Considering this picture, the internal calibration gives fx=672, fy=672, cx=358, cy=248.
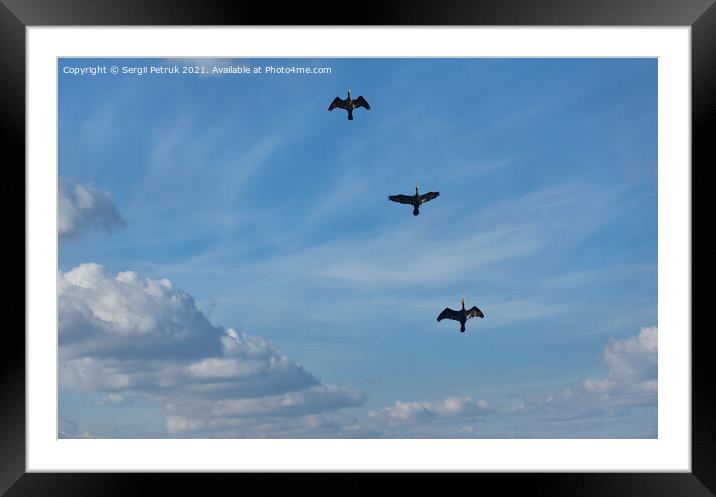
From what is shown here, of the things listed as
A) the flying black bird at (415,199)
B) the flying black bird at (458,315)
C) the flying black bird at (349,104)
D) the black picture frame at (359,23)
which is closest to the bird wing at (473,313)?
the flying black bird at (458,315)

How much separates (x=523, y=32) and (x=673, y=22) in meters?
0.56

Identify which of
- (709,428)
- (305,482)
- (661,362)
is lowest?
(305,482)

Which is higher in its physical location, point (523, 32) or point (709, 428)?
point (523, 32)

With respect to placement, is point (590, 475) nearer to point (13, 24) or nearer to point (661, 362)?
point (661, 362)

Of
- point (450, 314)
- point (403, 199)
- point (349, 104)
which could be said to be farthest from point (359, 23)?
point (403, 199)

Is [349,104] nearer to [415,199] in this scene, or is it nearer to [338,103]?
[338,103]

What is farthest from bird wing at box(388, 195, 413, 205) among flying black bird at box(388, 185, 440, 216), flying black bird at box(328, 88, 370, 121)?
flying black bird at box(328, 88, 370, 121)

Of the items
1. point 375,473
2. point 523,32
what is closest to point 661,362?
point 375,473

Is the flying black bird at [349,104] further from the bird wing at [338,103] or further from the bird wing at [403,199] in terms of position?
the bird wing at [403,199]

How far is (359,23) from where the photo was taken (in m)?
2.51

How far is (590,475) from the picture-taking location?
99.2 inches

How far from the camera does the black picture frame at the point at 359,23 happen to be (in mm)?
2488

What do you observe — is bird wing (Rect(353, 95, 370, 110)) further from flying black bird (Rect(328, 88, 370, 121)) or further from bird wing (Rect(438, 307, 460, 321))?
bird wing (Rect(438, 307, 460, 321))

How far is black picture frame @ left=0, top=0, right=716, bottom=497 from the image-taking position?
98.0 inches
